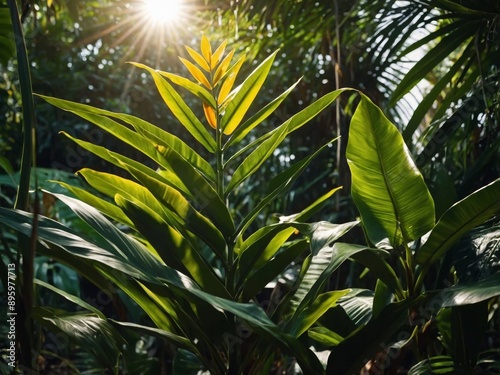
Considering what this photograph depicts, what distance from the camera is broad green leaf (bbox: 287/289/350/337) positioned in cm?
110

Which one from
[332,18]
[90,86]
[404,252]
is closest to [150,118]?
[90,86]

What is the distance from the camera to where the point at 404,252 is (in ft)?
4.27

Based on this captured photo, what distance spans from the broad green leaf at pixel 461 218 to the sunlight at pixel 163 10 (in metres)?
2.52

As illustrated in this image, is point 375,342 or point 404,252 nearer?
point 375,342

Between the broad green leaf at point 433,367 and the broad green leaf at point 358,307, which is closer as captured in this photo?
the broad green leaf at point 433,367

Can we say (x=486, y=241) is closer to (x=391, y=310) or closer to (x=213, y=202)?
(x=391, y=310)

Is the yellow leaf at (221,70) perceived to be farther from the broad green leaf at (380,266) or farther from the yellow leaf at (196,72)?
the broad green leaf at (380,266)

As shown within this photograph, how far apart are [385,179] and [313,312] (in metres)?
0.26

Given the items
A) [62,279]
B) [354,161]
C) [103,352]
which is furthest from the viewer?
[62,279]

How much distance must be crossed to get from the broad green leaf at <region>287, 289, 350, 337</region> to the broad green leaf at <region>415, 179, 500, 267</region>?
0.20m

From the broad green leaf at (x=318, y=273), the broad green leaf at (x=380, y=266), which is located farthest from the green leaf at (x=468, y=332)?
the broad green leaf at (x=318, y=273)

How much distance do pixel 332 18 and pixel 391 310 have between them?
1897 mm

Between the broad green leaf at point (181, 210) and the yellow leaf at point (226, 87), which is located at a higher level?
the yellow leaf at point (226, 87)

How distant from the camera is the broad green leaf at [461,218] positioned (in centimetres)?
108
